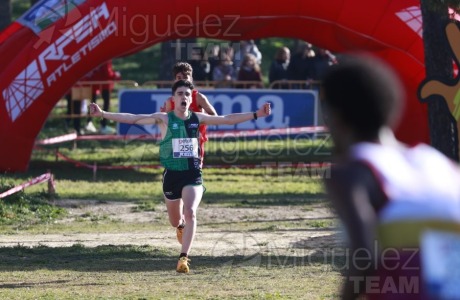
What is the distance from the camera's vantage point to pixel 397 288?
4.34 meters

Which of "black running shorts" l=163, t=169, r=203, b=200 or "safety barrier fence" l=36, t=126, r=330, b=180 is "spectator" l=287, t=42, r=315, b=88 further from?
"black running shorts" l=163, t=169, r=203, b=200

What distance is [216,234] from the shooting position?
45.2ft

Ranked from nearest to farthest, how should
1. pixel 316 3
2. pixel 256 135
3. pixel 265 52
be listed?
1. pixel 316 3
2. pixel 256 135
3. pixel 265 52

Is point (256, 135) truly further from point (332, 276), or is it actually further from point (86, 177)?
point (332, 276)

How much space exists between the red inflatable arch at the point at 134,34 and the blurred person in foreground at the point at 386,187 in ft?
43.1

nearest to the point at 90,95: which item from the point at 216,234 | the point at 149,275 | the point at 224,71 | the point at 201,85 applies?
the point at 201,85

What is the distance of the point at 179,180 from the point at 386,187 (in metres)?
6.37

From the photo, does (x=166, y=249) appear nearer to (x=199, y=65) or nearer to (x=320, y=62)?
(x=199, y=65)

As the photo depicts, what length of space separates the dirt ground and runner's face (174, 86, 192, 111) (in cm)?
237

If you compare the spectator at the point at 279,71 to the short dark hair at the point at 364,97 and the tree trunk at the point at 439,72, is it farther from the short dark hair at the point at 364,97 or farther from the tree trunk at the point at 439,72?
the short dark hair at the point at 364,97

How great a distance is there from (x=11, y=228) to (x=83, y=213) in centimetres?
164

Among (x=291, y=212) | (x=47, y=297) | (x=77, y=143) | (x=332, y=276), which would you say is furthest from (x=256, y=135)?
(x=47, y=297)

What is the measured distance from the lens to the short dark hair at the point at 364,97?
4.14 meters

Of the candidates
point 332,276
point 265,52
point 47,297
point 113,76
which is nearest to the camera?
point 47,297
